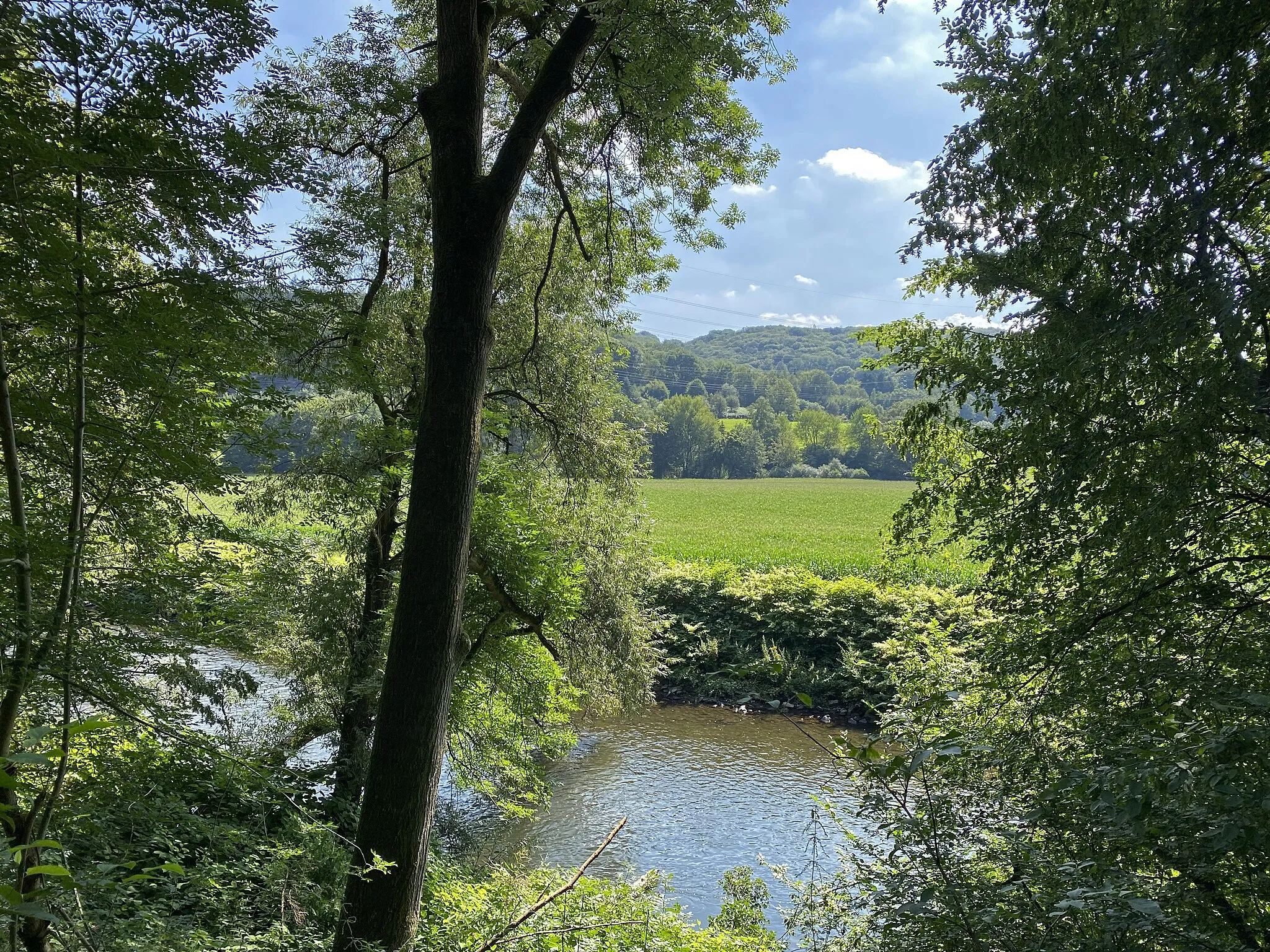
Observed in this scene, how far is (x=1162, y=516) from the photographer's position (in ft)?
8.93

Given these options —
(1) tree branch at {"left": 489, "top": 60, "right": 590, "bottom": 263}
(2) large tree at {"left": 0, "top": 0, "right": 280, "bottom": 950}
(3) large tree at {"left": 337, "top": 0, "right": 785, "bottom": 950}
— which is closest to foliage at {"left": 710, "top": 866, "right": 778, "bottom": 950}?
(3) large tree at {"left": 337, "top": 0, "right": 785, "bottom": 950}

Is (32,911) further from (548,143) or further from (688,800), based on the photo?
(688,800)

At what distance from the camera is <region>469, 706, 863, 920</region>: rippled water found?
8.33 meters

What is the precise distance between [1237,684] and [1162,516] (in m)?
0.64

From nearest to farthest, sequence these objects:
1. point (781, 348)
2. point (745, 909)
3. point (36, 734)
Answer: point (36, 734) → point (745, 909) → point (781, 348)

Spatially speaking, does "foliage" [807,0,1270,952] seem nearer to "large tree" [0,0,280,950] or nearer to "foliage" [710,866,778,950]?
"foliage" [710,866,778,950]

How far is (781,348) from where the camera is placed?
439ft

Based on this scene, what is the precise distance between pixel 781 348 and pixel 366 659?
132 m

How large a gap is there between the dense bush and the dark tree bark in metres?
9.29

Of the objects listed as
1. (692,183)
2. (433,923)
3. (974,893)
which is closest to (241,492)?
(433,923)

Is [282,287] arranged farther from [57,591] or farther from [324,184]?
[57,591]

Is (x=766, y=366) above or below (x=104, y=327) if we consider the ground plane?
above

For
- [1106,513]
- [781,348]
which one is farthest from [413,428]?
[781,348]

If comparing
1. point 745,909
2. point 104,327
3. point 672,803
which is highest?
point 104,327
